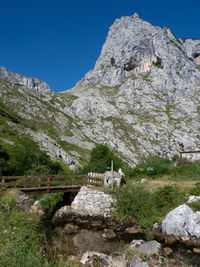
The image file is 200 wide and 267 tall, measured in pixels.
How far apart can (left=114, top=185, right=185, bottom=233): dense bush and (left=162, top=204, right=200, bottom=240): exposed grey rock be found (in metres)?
1.80

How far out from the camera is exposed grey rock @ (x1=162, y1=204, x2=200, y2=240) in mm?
14641

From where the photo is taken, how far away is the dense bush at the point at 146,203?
59.4 ft

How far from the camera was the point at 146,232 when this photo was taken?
16.4m

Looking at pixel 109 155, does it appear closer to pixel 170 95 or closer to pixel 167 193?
pixel 167 193

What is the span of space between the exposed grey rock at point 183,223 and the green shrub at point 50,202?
47.4 ft

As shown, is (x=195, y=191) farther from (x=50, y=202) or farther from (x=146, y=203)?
(x=50, y=202)

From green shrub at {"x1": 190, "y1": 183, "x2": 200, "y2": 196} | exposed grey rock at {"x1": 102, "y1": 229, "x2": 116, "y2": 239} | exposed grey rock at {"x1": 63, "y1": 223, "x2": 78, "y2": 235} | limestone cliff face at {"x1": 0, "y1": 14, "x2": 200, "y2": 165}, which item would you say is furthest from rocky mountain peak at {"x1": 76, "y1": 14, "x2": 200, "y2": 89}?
exposed grey rock at {"x1": 102, "y1": 229, "x2": 116, "y2": 239}

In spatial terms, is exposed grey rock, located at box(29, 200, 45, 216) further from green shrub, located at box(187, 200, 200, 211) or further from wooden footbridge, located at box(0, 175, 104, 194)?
green shrub, located at box(187, 200, 200, 211)

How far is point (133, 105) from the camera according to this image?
513 ft

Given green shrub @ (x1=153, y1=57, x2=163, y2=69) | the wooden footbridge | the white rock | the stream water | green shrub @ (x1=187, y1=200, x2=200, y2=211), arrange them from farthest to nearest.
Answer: green shrub @ (x1=153, y1=57, x2=163, y2=69), the wooden footbridge, the white rock, green shrub @ (x1=187, y1=200, x2=200, y2=211), the stream water

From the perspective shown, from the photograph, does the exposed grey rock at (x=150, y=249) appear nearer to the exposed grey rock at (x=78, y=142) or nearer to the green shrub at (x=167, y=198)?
the green shrub at (x=167, y=198)

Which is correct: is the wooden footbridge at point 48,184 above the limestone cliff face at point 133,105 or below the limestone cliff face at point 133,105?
below

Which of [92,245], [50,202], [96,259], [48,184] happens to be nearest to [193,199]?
[92,245]

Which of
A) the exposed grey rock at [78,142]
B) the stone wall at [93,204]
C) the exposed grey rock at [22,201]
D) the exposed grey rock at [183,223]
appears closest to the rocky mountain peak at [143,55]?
the exposed grey rock at [78,142]
